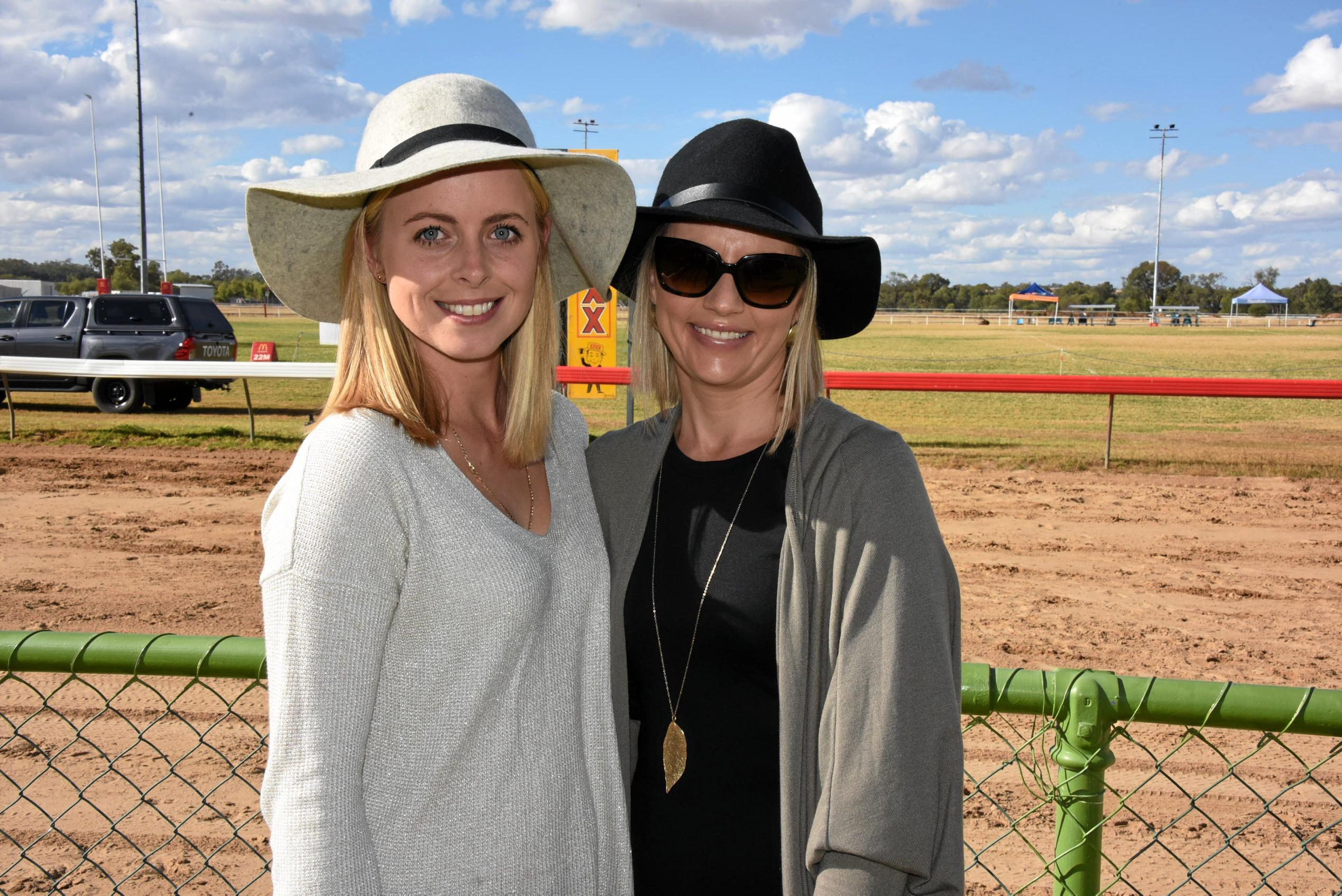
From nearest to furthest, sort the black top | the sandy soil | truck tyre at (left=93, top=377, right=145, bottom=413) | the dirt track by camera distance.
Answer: the black top
the sandy soil
the dirt track
truck tyre at (left=93, top=377, right=145, bottom=413)

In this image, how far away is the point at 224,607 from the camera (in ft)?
19.8

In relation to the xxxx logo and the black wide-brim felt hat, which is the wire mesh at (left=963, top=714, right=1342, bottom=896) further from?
the xxxx logo

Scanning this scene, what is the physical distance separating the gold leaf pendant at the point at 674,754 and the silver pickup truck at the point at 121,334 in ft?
48.9

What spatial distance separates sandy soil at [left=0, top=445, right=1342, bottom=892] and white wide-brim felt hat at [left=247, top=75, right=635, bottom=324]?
143 centimetres

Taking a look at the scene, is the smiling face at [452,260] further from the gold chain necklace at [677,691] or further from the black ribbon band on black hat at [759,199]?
the gold chain necklace at [677,691]

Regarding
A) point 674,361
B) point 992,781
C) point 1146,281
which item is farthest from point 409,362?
point 1146,281

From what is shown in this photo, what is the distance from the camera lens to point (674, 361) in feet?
7.46

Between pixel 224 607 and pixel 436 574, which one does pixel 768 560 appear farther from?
pixel 224 607

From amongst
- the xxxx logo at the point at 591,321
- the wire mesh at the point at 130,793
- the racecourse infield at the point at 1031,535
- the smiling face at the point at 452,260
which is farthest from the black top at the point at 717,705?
the xxxx logo at the point at 591,321

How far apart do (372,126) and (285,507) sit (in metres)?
0.78

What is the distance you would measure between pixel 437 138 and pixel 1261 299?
300ft

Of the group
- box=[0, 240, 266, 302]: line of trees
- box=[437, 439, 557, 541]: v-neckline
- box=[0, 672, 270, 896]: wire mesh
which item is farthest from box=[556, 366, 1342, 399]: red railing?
box=[0, 240, 266, 302]: line of trees

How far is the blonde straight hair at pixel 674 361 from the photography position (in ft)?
6.17

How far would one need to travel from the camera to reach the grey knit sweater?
1.35m
